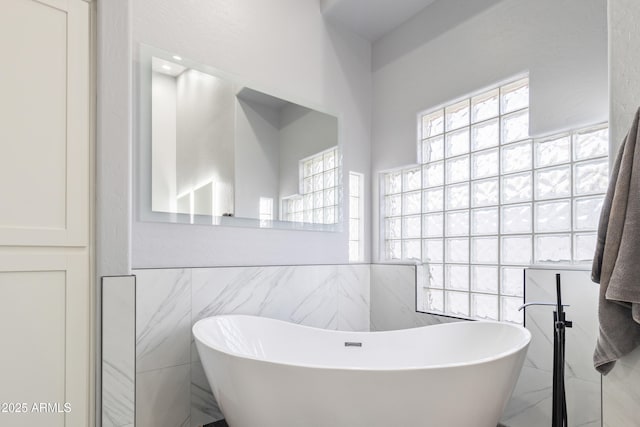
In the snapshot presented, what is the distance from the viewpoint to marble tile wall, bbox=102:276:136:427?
54.5 inches

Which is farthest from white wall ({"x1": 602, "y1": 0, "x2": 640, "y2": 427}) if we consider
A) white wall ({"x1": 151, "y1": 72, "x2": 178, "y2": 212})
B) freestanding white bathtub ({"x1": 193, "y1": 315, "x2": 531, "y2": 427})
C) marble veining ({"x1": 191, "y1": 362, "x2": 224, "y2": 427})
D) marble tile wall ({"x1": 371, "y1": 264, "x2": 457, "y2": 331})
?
white wall ({"x1": 151, "y1": 72, "x2": 178, "y2": 212})

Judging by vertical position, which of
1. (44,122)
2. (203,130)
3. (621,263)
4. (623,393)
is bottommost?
(623,393)

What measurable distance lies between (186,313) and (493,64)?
89.0 inches

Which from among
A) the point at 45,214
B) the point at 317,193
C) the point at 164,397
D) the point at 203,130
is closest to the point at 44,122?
the point at 45,214

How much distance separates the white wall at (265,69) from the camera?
1.96m

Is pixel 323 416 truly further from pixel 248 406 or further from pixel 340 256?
pixel 340 256

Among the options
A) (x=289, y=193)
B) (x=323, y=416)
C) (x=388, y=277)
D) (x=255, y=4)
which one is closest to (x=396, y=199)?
(x=388, y=277)

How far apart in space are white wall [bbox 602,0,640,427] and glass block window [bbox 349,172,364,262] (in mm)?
1817

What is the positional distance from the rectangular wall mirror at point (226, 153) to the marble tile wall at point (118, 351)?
0.55 metres

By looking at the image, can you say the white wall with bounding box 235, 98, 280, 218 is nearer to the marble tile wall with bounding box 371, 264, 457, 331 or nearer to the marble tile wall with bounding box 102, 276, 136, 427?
the marble tile wall with bounding box 102, 276, 136, 427

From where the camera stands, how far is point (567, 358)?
1778mm

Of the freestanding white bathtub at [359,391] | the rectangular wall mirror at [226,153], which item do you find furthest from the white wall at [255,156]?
the freestanding white bathtub at [359,391]

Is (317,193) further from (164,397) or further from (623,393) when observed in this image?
(623,393)

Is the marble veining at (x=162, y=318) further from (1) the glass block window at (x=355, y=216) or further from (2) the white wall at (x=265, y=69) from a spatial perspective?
(1) the glass block window at (x=355, y=216)
